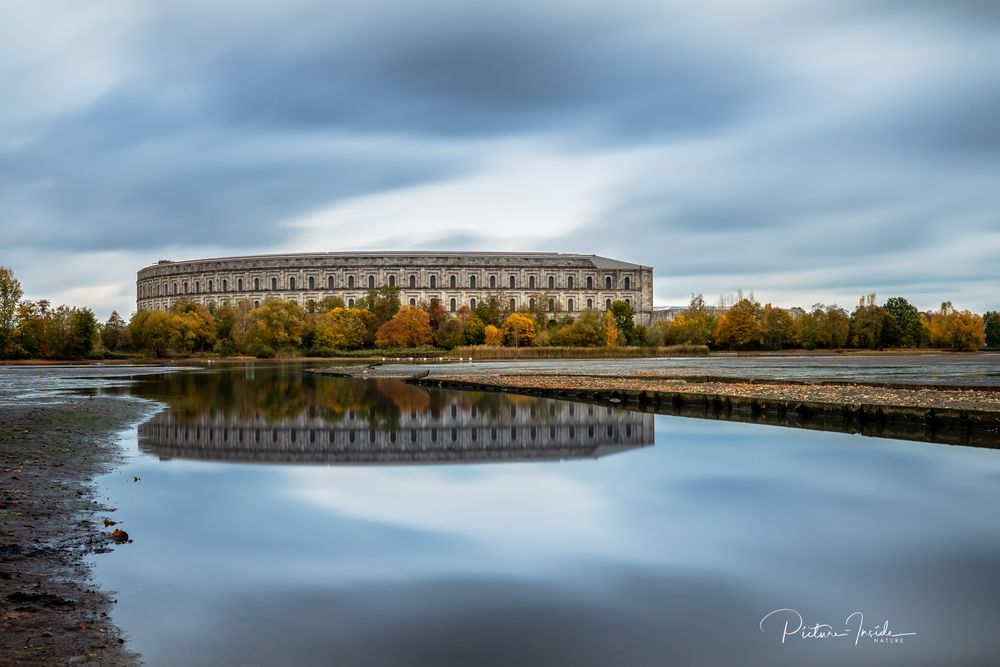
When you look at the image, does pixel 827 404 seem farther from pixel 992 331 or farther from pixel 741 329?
pixel 992 331

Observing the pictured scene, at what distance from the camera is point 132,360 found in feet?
243

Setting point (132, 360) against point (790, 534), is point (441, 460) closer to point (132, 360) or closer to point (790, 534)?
point (790, 534)

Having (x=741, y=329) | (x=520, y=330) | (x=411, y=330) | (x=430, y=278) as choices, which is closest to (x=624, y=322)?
(x=520, y=330)

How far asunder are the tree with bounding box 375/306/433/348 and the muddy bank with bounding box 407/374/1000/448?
55902 mm

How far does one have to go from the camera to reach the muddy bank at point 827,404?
15758 mm

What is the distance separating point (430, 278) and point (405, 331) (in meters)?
34.7

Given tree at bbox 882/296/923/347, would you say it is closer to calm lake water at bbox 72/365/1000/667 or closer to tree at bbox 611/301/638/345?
tree at bbox 611/301/638/345

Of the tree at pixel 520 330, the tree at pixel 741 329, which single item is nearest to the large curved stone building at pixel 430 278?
the tree at pixel 520 330

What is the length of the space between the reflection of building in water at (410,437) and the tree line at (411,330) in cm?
5931

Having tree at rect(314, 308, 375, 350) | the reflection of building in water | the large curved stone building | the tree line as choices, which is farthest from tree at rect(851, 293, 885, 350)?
the reflection of building in water

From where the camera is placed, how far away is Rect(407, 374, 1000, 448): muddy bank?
15758mm

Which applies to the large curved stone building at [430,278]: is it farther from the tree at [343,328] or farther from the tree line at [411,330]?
the tree at [343,328]

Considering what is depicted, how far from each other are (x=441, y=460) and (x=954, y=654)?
9344 millimetres

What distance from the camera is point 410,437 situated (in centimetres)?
1653
